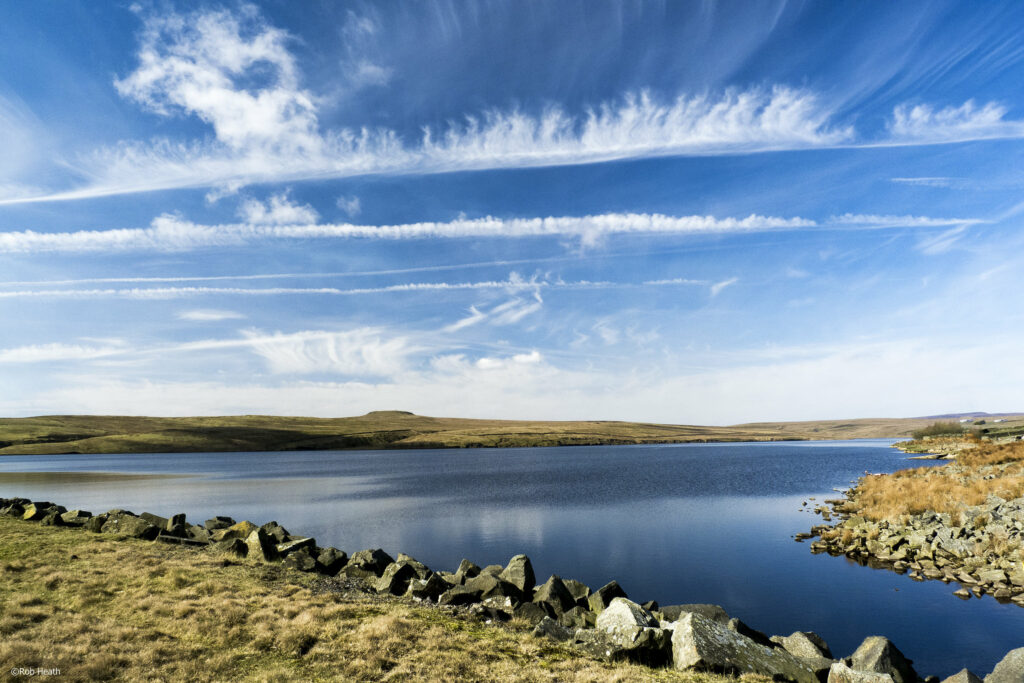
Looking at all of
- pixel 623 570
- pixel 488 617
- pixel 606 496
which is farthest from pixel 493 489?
pixel 488 617

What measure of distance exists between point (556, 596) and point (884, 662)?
868 cm

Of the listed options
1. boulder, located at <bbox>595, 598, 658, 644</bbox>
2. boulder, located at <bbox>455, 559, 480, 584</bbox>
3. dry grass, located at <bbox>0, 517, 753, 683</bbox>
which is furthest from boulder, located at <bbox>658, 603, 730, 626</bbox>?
boulder, located at <bbox>455, 559, 480, 584</bbox>

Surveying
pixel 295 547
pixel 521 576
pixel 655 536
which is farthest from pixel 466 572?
pixel 655 536

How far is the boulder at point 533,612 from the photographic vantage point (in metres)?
15.1

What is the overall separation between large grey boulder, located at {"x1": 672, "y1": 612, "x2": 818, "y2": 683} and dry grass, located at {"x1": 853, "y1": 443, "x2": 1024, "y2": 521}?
22.0 meters

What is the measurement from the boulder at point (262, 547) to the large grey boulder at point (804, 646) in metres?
19.3

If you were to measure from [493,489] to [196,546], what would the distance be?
37623mm

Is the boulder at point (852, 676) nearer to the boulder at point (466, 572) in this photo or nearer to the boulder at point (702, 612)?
the boulder at point (702, 612)

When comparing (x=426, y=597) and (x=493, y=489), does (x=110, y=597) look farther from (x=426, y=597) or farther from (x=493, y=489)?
(x=493, y=489)

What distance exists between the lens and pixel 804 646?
44.9 feet

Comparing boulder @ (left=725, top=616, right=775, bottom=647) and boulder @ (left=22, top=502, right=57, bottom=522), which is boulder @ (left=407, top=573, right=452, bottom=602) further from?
boulder @ (left=22, top=502, right=57, bottom=522)

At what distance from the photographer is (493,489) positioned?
58438mm

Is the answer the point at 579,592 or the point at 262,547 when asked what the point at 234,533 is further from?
the point at 579,592

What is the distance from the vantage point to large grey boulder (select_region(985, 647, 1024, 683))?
1086 centimetres
